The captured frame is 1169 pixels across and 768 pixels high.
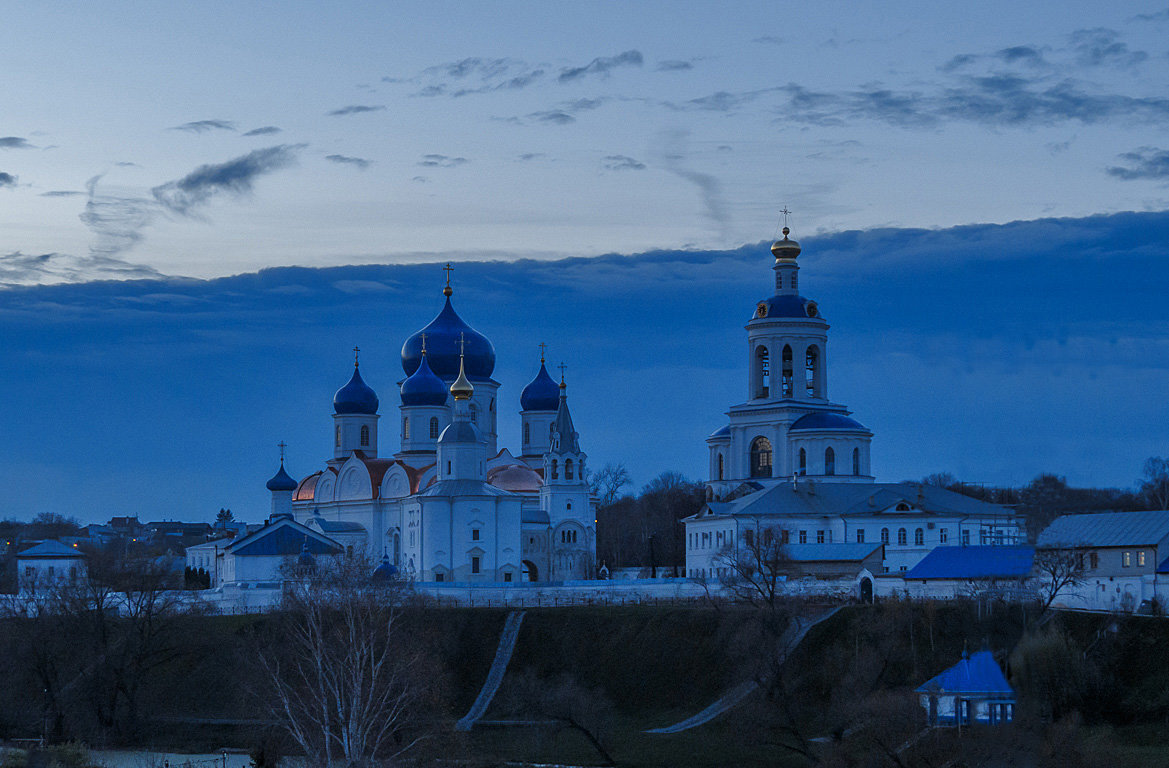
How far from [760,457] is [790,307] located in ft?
18.4

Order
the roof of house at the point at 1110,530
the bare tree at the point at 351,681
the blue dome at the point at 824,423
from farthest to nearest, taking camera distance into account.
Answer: the blue dome at the point at 824,423
the roof of house at the point at 1110,530
the bare tree at the point at 351,681

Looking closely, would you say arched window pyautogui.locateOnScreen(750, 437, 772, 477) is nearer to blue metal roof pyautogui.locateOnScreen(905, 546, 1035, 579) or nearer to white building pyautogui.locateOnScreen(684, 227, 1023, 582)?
white building pyautogui.locateOnScreen(684, 227, 1023, 582)

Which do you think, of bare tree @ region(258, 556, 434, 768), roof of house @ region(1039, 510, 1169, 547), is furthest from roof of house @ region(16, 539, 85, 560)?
roof of house @ region(1039, 510, 1169, 547)

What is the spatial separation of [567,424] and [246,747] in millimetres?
23026

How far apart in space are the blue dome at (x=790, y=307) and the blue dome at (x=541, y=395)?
320 inches

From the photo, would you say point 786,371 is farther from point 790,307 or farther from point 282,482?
point 282,482

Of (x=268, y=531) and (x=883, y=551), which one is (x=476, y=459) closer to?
(x=268, y=531)

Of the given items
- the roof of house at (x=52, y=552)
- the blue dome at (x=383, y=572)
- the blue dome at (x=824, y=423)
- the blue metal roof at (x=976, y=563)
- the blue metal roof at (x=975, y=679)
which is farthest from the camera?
the roof of house at (x=52, y=552)

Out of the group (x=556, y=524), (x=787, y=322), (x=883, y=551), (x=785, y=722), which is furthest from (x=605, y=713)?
(x=787, y=322)

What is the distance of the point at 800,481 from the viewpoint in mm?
61688

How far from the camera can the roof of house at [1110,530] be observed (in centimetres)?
4128

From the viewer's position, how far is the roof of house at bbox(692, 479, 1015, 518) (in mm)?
58031

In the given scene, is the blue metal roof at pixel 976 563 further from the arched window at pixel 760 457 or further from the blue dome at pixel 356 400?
the blue dome at pixel 356 400

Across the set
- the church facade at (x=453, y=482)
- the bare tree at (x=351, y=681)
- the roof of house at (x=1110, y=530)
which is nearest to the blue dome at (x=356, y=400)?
the church facade at (x=453, y=482)
